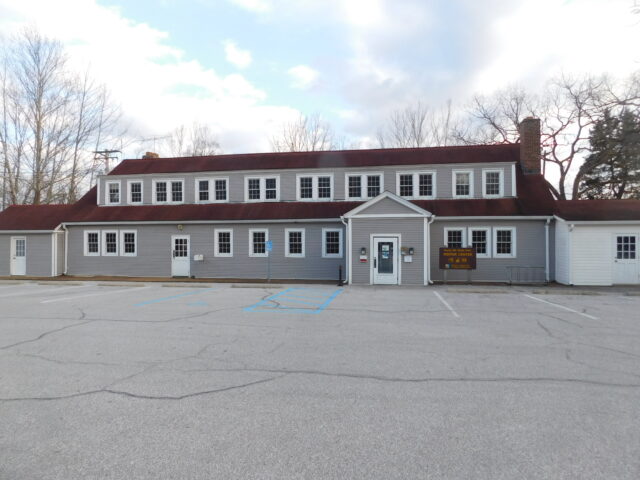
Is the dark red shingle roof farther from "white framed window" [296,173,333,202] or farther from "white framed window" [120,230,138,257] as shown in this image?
"white framed window" [120,230,138,257]

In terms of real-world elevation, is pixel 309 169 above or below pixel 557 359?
above

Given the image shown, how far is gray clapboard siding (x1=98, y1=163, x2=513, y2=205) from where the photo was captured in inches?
835

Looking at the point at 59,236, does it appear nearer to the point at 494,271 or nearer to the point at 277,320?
the point at 277,320

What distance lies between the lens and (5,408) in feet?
14.1

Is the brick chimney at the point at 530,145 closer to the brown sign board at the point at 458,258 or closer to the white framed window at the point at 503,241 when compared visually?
the white framed window at the point at 503,241

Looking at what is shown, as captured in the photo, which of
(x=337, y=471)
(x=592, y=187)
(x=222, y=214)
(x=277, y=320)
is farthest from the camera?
(x=592, y=187)

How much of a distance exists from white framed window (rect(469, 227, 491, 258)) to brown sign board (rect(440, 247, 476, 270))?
169 centimetres

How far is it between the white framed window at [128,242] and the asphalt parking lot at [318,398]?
1352cm

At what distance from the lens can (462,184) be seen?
2141 cm

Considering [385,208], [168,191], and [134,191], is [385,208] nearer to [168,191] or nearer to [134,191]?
[168,191]

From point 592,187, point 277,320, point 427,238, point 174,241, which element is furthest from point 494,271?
point 592,187

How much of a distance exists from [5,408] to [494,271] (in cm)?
1924

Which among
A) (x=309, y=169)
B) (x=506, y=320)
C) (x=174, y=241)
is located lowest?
(x=506, y=320)

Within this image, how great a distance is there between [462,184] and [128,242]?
18655mm
